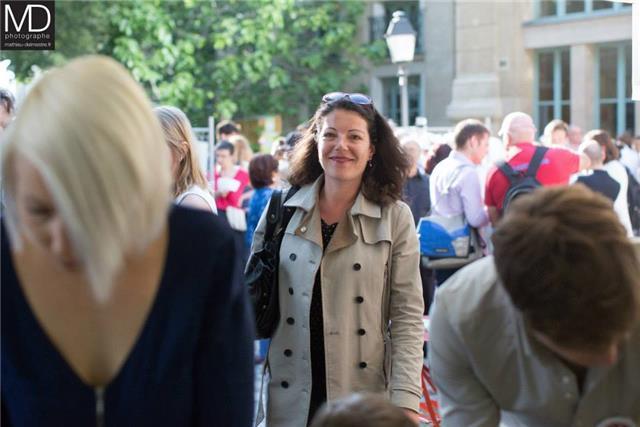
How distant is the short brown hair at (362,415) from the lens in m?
2.04

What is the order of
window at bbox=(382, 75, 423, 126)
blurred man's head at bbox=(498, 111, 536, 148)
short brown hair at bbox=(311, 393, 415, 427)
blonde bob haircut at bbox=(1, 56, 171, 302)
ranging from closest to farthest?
1. blonde bob haircut at bbox=(1, 56, 171, 302)
2. short brown hair at bbox=(311, 393, 415, 427)
3. blurred man's head at bbox=(498, 111, 536, 148)
4. window at bbox=(382, 75, 423, 126)

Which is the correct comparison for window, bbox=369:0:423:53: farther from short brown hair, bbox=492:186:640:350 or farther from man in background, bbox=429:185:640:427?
short brown hair, bbox=492:186:640:350

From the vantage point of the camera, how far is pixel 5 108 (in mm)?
5438

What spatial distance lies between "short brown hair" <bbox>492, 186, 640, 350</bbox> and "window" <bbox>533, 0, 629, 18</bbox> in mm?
24122

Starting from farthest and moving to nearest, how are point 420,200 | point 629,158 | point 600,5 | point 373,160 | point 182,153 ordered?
point 600,5
point 629,158
point 420,200
point 182,153
point 373,160

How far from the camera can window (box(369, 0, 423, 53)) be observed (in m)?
29.8

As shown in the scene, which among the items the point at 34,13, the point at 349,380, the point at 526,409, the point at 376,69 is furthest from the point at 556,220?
the point at 376,69

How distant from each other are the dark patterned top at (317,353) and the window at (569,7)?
22.7m

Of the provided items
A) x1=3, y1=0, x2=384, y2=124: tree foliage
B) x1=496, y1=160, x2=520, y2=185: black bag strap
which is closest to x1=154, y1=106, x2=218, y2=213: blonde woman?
x1=496, y1=160, x2=520, y2=185: black bag strap

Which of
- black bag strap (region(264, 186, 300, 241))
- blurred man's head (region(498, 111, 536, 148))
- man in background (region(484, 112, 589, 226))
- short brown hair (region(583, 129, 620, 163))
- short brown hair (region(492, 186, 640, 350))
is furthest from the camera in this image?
short brown hair (region(583, 129, 620, 163))

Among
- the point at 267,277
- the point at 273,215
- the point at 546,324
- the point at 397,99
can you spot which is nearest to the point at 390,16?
the point at 397,99

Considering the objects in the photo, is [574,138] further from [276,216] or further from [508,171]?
[276,216]

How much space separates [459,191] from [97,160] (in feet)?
24.2

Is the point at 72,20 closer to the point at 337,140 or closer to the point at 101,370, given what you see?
the point at 337,140
